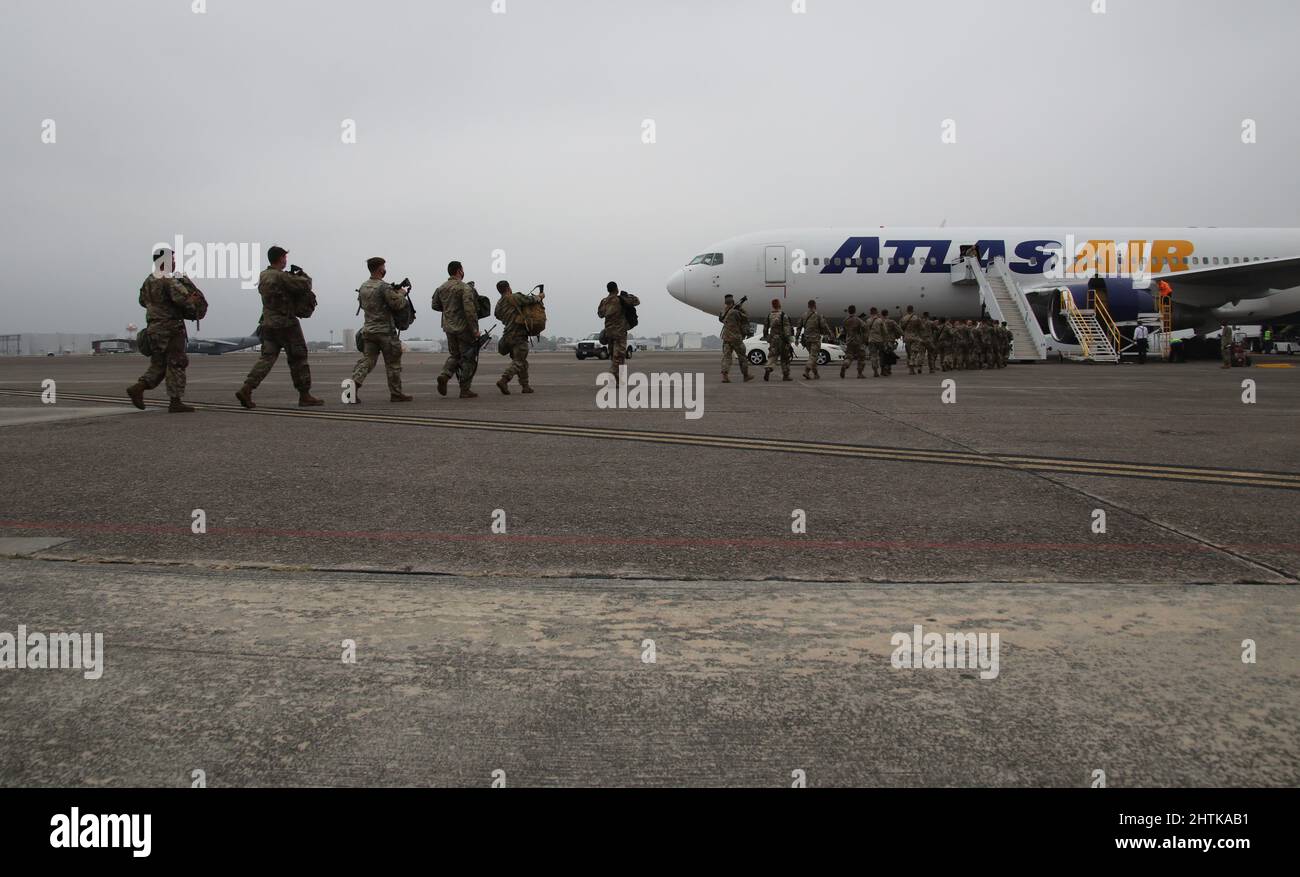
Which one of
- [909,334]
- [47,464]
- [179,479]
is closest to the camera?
[179,479]

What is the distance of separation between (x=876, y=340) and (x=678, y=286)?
9.27 meters

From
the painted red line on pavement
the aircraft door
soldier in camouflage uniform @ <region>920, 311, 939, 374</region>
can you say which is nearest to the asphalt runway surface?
the painted red line on pavement

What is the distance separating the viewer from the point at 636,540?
13.1ft

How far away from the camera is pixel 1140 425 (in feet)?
29.5

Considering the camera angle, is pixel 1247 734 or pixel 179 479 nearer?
pixel 1247 734

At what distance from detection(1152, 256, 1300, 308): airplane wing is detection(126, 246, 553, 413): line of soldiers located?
74.4 ft

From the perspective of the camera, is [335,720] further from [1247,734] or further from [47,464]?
[47,464]

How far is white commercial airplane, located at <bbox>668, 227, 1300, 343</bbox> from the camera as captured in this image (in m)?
26.3

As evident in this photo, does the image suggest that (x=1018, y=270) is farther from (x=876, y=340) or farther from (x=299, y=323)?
(x=299, y=323)

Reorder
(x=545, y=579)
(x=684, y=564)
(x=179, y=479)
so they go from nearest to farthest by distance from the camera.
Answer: (x=545, y=579) < (x=684, y=564) < (x=179, y=479)

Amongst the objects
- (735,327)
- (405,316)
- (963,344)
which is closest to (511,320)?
(405,316)

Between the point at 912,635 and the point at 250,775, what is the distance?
1.87 m
